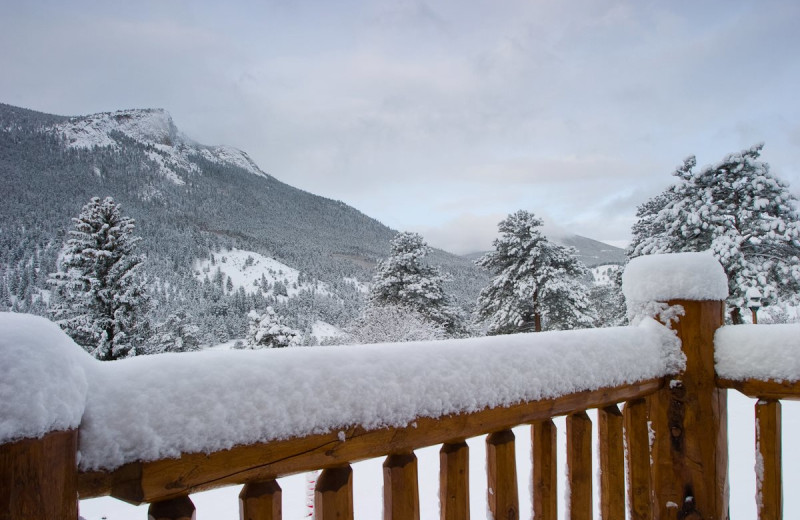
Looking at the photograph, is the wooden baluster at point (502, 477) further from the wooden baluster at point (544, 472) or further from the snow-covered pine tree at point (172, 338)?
the snow-covered pine tree at point (172, 338)

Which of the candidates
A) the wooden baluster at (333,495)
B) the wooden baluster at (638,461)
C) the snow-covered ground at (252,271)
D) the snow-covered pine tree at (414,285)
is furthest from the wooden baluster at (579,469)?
the snow-covered ground at (252,271)

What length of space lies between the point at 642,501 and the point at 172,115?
235 m

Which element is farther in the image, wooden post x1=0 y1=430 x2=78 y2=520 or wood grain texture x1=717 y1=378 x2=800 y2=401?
wood grain texture x1=717 y1=378 x2=800 y2=401

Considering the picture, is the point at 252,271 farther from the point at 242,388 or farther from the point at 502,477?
the point at 242,388

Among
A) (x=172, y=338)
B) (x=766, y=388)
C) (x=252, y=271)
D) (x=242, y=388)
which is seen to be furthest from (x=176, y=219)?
(x=766, y=388)

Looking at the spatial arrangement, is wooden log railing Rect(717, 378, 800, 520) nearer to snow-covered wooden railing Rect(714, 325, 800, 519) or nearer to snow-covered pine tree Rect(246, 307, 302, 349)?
snow-covered wooden railing Rect(714, 325, 800, 519)

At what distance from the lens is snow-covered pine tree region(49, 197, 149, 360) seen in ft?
51.1

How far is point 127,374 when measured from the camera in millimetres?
585

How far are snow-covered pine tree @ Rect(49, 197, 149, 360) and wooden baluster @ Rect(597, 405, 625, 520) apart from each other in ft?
58.9

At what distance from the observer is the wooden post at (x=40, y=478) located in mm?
433

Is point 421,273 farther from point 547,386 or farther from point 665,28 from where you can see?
point 547,386

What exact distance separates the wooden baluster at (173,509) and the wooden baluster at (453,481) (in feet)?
1.62

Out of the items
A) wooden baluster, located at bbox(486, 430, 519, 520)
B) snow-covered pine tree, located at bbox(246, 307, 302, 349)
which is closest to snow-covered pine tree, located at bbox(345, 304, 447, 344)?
snow-covered pine tree, located at bbox(246, 307, 302, 349)

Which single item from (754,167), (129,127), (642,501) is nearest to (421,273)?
(754,167)
